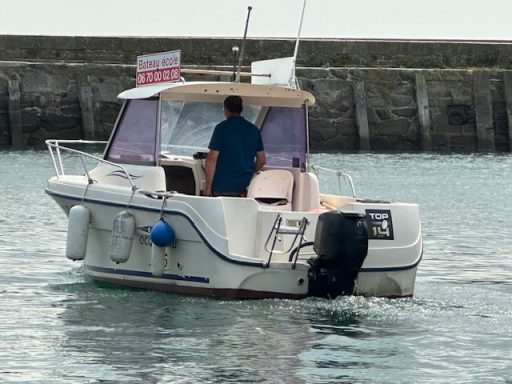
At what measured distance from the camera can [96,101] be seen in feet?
111

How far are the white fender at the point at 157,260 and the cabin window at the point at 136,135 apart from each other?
1.06 m

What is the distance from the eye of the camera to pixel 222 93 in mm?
13156

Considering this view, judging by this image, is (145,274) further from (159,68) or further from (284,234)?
(159,68)

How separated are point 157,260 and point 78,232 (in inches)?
38.3

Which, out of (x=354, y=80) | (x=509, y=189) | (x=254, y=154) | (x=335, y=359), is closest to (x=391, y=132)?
(x=354, y=80)

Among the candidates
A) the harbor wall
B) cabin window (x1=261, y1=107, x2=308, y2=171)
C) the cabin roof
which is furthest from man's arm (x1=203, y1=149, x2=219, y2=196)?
the harbor wall

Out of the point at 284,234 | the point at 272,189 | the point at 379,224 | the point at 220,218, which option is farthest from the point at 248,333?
the point at 272,189

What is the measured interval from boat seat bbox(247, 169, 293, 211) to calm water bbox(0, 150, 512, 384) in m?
1.09

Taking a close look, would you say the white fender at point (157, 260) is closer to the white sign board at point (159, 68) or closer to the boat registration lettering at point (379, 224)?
the boat registration lettering at point (379, 224)

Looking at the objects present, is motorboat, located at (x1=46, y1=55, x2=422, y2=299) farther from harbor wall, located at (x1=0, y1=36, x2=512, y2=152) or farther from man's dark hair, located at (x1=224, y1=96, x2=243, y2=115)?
harbor wall, located at (x1=0, y1=36, x2=512, y2=152)

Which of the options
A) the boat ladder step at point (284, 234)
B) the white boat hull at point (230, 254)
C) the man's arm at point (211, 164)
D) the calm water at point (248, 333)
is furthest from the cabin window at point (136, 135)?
the boat ladder step at point (284, 234)

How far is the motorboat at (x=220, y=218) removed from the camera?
37.9 ft

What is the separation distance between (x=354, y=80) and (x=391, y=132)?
142 cm

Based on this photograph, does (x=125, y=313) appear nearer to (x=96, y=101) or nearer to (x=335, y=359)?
(x=335, y=359)
